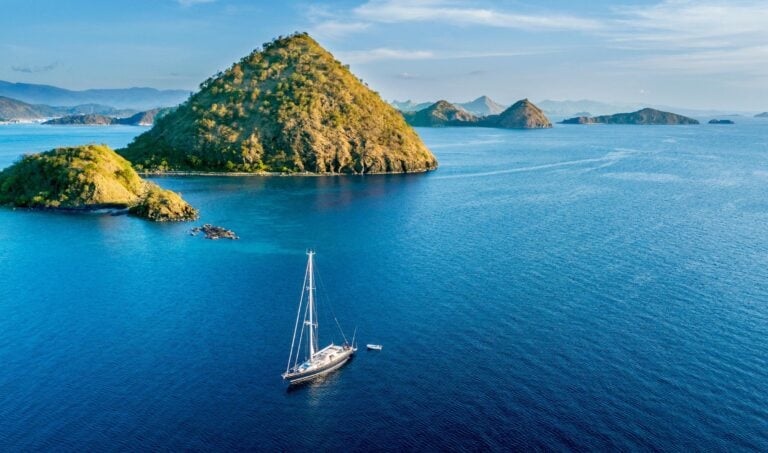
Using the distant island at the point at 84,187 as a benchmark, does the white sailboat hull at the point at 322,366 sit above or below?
below

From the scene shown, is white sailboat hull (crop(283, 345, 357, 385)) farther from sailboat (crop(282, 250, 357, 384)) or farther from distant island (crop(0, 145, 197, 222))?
distant island (crop(0, 145, 197, 222))

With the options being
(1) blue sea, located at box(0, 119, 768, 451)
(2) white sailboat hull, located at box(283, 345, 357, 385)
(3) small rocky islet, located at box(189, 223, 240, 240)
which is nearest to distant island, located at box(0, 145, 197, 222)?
(1) blue sea, located at box(0, 119, 768, 451)

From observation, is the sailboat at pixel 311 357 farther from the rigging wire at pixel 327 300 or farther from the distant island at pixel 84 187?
the distant island at pixel 84 187

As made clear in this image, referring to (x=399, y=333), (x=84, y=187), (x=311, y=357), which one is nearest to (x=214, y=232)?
(x=84, y=187)

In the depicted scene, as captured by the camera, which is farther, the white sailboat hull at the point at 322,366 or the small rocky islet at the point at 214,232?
the small rocky islet at the point at 214,232

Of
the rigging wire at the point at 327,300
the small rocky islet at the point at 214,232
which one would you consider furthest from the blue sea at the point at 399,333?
the small rocky islet at the point at 214,232

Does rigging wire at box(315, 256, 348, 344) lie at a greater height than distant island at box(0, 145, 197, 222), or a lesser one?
lesser

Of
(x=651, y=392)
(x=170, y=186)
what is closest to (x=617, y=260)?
(x=651, y=392)

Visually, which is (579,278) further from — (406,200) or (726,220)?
(406,200)
